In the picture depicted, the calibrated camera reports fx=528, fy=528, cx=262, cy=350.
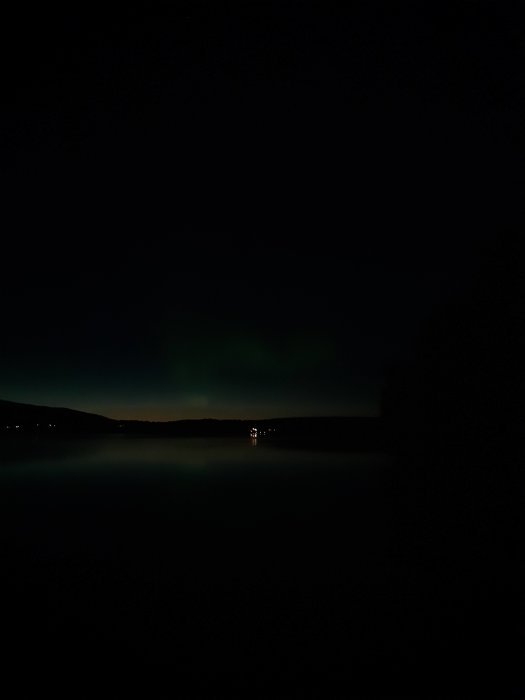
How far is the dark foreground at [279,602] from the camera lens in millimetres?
9125

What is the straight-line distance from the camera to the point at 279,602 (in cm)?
1349

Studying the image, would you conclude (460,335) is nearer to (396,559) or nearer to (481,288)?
(481,288)

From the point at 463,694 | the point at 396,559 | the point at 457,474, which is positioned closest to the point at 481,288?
the point at 457,474

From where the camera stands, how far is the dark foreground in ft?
29.9

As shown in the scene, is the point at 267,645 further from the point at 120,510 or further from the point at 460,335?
the point at 120,510

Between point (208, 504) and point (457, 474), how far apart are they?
72.6ft

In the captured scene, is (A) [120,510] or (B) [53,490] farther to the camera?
(B) [53,490]

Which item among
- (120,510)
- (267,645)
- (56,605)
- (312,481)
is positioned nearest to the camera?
(267,645)

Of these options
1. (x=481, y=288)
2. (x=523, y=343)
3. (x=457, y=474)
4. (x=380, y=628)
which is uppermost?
(x=481, y=288)

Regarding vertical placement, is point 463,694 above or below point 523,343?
below

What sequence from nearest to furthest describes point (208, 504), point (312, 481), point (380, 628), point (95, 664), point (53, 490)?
point (95, 664) < point (380, 628) < point (208, 504) < point (53, 490) < point (312, 481)

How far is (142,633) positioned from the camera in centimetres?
1129

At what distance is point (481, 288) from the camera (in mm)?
15820

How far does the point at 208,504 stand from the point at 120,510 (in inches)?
221
